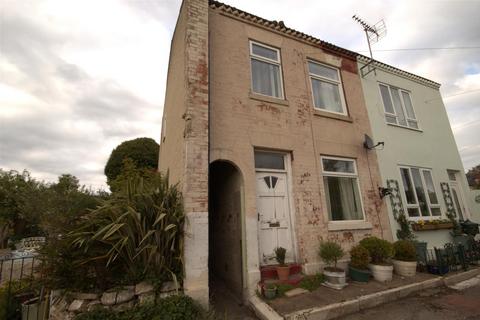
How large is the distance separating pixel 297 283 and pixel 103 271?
3690 millimetres

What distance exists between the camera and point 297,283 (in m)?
4.81

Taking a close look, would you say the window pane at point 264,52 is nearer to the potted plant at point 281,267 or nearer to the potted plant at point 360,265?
the potted plant at point 281,267

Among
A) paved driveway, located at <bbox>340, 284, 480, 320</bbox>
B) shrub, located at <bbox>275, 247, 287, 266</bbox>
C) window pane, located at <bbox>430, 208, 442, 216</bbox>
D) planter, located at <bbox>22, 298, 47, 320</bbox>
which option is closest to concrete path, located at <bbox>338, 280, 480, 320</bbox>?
paved driveway, located at <bbox>340, 284, 480, 320</bbox>

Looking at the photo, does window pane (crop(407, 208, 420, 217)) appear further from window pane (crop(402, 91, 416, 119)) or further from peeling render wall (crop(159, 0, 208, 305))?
peeling render wall (crop(159, 0, 208, 305))

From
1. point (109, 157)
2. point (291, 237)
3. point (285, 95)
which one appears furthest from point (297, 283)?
point (109, 157)

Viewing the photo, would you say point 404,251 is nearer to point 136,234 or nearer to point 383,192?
point 383,192

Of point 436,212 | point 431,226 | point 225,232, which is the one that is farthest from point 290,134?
point 436,212

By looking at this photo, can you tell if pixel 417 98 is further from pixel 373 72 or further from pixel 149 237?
pixel 149 237

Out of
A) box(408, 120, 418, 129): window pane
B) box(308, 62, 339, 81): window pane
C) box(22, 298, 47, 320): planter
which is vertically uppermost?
box(308, 62, 339, 81): window pane

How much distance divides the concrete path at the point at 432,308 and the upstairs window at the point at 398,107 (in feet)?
18.9

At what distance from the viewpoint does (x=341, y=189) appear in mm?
6586

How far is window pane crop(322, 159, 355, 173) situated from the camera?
6.53m

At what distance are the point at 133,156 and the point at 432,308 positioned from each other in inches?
552

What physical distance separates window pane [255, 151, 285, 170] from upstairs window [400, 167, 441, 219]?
4.91 m
